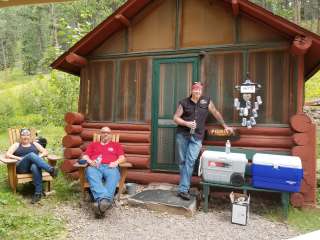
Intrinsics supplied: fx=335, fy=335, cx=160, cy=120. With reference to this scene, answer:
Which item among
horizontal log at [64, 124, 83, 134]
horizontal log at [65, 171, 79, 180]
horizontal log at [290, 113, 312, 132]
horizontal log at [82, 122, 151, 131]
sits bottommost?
horizontal log at [65, 171, 79, 180]

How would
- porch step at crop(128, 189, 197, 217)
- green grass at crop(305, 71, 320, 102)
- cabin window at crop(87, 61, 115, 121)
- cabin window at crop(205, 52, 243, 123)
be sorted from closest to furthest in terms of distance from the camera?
porch step at crop(128, 189, 197, 217)
cabin window at crop(205, 52, 243, 123)
cabin window at crop(87, 61, 115, 121)
green grass at crop(305, 71, 320, 102)

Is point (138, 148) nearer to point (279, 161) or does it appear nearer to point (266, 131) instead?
point (266, 131)

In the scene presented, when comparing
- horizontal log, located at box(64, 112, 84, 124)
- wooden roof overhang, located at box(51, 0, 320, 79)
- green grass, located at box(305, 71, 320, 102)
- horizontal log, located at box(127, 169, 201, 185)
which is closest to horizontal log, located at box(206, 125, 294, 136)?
horizontal log, located at box(127, 169, 201, 185)

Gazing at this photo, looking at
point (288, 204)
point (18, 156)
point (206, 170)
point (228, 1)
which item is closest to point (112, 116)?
point (18, 156)

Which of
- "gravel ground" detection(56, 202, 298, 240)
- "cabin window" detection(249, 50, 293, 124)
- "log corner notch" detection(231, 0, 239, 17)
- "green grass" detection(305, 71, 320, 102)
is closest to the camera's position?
"gravel ground" detection(56, 202, 298, 240)

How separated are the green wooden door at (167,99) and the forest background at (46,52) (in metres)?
4.67

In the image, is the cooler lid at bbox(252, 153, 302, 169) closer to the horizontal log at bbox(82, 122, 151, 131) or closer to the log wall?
the log wall

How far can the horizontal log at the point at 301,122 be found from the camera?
5.29 m

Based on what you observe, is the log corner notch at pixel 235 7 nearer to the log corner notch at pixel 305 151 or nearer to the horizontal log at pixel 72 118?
the log corner notch at pixel 305 151

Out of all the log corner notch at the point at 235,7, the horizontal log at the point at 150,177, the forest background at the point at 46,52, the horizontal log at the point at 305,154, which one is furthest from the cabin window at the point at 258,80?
the forest background at the point at 46,52

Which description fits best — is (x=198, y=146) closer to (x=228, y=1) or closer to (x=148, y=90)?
(x=148, y=90)

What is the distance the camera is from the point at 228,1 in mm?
5910

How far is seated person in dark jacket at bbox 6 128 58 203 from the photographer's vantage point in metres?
5.53

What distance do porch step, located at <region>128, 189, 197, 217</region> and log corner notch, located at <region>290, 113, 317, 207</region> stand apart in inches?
66.6
